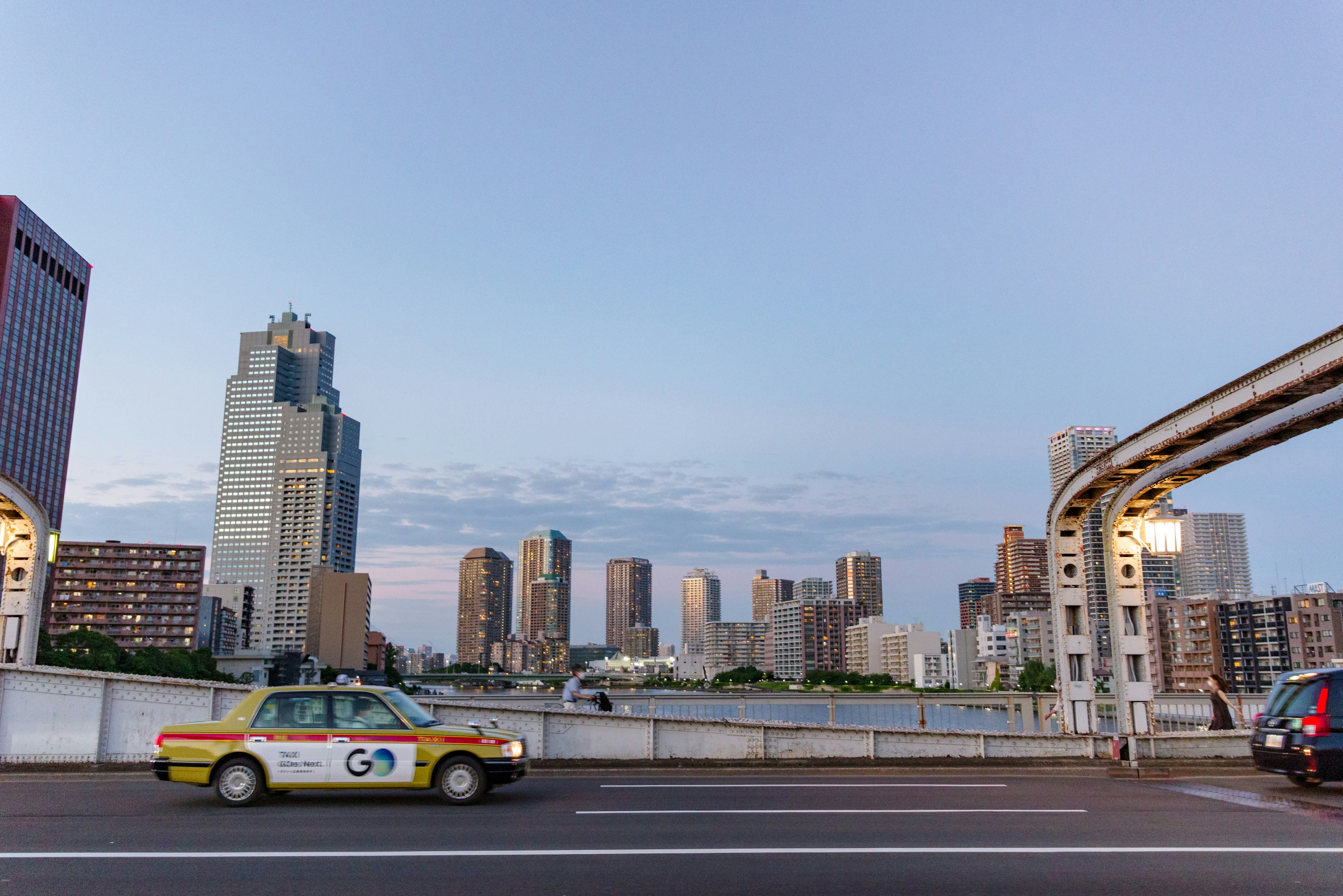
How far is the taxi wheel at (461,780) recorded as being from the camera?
13000 millimetres

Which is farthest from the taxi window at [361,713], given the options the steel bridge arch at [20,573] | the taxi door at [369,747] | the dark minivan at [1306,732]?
the dark minivan at [1306,732]

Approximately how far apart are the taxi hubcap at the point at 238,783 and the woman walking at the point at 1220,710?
18.5 m

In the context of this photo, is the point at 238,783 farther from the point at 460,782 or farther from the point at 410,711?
the point at 460,782

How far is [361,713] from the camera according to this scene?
13.1 metres

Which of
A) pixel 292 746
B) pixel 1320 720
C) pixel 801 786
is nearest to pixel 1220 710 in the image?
pixel 1320 720

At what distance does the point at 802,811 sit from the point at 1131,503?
38.5 feet

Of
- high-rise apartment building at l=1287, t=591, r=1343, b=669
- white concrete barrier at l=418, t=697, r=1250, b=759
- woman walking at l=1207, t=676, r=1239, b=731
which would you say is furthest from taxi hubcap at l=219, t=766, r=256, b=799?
high-rise apartment building at l=1287, t=591, r=1343, b=669

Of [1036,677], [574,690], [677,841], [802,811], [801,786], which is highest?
[574,690]

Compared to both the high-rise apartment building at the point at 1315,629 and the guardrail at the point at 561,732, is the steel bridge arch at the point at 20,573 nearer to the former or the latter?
the guardrail at the point at 561,732

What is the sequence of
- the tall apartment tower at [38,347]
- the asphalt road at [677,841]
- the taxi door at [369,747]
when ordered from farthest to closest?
the tall apartment tower at [38,347], the taxi door at [369,747], the asphalt road at [677,841]

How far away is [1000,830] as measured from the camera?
36.0ft

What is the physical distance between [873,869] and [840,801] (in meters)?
4.94

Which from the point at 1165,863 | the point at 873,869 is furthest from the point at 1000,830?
the point at 873,869

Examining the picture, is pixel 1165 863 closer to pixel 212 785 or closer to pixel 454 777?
pixel 454 777
